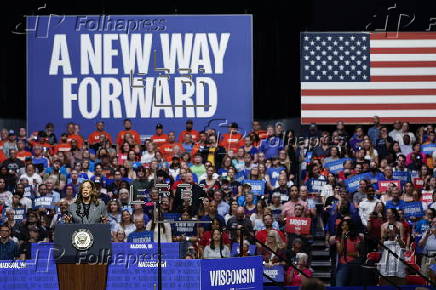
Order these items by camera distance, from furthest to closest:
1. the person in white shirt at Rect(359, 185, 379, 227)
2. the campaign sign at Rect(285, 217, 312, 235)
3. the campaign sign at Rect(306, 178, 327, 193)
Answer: the campaign sign at Rect(306, 178, 327, 193) < the person in white shirt at Rect(359, 185, 379, 227) < the campaign sign at Rect(285, 217, 312, 235)

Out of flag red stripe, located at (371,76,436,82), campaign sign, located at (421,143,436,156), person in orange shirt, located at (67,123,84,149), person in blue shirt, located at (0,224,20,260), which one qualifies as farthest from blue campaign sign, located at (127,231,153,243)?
flag red stripe, located at (371,76,436,82)

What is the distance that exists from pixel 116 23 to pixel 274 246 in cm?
1093

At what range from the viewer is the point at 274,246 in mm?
20359

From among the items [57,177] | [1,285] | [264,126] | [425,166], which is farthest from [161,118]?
[1,285]

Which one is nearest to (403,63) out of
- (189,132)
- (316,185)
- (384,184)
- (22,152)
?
(189,132)

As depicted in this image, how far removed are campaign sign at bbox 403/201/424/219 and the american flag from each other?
6963mm

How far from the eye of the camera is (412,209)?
2212cm

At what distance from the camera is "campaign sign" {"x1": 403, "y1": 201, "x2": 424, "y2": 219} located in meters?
22.1

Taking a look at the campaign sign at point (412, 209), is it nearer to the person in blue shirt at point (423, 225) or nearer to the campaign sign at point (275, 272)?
the person in blue shirt at point (423, 225)

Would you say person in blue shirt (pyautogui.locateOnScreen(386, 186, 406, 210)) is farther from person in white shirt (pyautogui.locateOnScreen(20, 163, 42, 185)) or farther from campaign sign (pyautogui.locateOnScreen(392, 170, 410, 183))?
person in white shirt (pyautogui.locateOnScreen(20, 163, 42, 185))

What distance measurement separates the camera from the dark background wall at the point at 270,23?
29.5m

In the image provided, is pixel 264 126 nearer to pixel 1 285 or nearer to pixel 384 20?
pixel 384 20

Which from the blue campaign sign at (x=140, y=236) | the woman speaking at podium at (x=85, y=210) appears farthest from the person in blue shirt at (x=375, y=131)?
the woman speaking at podium at (x=85, y=210)

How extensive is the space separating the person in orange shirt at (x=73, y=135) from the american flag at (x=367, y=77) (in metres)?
5.76
